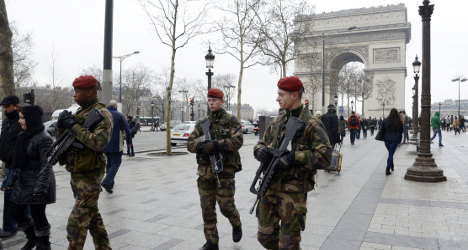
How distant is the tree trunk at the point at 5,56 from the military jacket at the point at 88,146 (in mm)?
6002

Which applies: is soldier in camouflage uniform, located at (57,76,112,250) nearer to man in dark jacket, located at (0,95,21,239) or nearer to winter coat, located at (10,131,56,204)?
winter coat, located at (10,131,56,204)

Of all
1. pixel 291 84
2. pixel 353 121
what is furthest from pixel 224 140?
pixel 353 121

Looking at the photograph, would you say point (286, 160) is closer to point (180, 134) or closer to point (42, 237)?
point (42, 237)

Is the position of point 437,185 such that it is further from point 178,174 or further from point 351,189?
point 178,174

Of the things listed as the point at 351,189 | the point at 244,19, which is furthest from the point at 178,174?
the point at 244,19

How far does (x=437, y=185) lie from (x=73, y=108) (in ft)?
90.7

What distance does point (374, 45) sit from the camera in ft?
173

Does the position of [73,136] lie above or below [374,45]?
below

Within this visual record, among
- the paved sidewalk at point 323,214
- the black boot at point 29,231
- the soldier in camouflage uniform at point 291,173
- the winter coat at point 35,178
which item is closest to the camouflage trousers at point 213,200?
the paved sidewalk at point 323,214

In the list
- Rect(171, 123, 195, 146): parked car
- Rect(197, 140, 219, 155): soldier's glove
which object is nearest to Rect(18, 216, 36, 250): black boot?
Rect(197, 140, 219, 155): soldier's glove

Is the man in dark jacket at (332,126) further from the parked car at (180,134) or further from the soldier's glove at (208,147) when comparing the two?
the parked car at (180,134)

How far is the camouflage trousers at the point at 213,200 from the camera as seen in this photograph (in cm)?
407

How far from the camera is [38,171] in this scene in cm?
399

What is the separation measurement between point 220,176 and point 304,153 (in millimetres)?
1379
